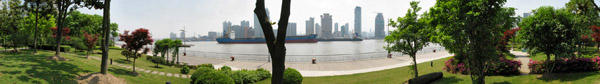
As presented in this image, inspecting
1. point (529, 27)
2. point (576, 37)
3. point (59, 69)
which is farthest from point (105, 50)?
point (576, 37)

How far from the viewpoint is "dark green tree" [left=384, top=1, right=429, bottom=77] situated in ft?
37.6

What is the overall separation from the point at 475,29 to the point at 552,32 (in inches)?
183

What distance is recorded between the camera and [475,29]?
257 inches

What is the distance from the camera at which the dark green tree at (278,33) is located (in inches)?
123

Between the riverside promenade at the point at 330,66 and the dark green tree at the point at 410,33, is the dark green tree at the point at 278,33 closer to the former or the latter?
the dark green tree at the point at 410,33

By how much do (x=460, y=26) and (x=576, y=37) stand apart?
16.9 ft

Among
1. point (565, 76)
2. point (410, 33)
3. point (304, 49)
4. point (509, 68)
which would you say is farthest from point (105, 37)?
point (304, 49)

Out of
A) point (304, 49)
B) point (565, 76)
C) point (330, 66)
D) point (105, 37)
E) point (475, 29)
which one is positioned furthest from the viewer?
point (304, 49)

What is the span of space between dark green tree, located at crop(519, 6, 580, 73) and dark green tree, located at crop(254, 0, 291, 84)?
403 inches

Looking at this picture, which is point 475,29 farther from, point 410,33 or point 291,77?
point 291,77

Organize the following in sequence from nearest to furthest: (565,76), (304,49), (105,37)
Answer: (565,76)
(105,37)
(304,49)

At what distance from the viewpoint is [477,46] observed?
6664mm

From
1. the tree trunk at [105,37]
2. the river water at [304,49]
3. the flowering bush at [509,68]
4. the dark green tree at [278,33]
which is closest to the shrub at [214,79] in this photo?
the tree trunk at [105,37]

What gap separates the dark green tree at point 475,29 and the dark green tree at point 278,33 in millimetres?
5530
